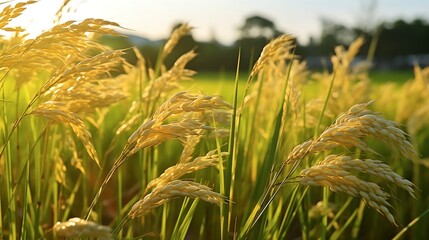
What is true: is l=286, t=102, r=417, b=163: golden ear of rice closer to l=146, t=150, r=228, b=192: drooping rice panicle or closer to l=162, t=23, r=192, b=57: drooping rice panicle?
l=146, t=150, r=228, b=192: drooping rice panicle

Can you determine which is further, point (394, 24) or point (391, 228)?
point (394, 24)

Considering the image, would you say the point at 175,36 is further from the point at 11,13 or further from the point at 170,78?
the point at 11,13

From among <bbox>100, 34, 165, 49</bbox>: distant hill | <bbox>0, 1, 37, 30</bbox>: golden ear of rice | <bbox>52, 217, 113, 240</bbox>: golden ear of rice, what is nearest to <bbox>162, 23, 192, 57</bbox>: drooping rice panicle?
<bbox>100, 34, 165, 49</bbox>: distant hill

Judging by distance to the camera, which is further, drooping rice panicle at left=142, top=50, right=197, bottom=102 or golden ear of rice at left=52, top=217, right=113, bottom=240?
drooping rice panicle at left=142, top=50, right=197, bottom=102

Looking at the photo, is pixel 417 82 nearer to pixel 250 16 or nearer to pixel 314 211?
pixel 314 211

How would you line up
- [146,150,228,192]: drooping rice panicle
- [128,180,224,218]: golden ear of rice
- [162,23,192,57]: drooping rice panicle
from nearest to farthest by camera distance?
[128,180,224,218]: golden ear of rice, [146,150,228,192]: drooping rice panicle, [162,23,192,57]: drooping rice panicle

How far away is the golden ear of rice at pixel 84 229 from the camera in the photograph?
927 mm

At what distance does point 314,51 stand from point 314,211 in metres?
51.1

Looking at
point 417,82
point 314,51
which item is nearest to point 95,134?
point 417,82

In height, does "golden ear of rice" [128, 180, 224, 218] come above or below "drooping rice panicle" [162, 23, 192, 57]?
below

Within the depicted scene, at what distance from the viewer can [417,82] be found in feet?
13.9

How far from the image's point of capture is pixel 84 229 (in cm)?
94

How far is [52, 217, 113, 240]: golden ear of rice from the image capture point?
927mm

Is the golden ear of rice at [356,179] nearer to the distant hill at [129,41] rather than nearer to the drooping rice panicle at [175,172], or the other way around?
the drooping rice panicle at [175,172]
